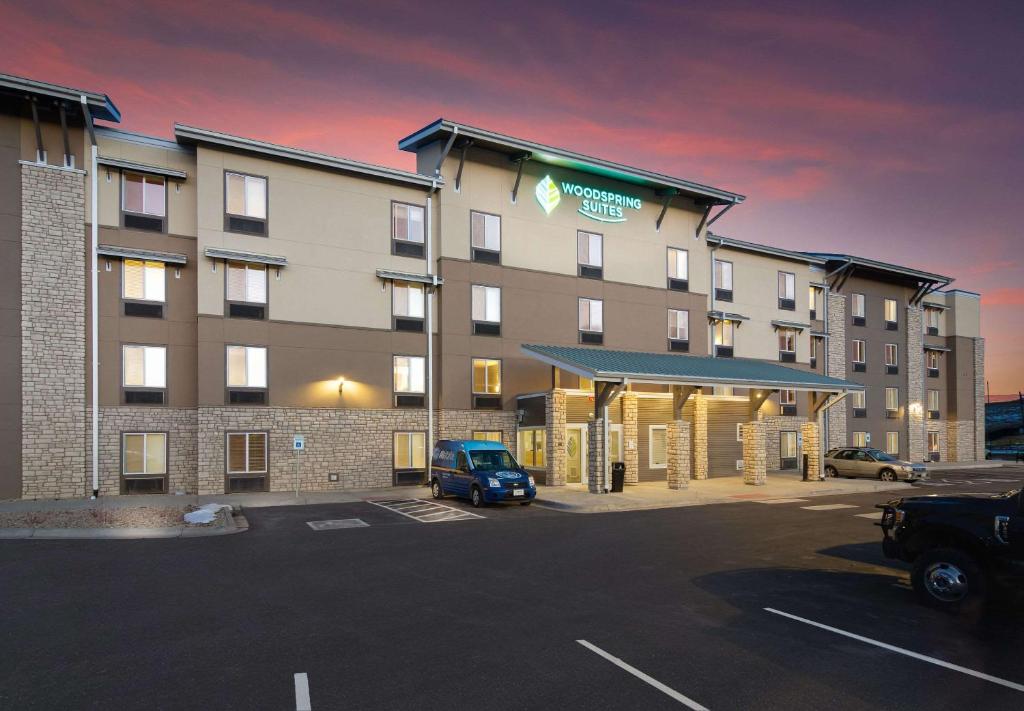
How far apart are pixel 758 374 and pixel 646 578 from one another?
71.1 ft

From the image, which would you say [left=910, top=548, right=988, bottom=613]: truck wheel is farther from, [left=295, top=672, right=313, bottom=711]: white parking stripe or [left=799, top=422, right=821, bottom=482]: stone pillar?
[left=799, top=422, right=821, bottom=482]: stone pillar

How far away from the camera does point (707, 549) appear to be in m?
14.3

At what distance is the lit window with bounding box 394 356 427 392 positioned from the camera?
28.4 meters

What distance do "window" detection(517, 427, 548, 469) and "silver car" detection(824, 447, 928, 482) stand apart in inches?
627

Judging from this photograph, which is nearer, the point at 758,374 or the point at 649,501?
the point at 649,501

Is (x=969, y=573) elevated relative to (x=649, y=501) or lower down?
elevated

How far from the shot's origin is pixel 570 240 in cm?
3222

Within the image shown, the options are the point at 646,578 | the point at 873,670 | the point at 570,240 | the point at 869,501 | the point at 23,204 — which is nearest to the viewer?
the point at 873,670

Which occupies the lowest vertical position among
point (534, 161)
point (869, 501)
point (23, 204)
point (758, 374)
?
point (869, 501)

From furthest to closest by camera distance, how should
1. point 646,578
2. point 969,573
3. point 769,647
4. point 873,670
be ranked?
point 646,578, point 969,573, point 769,647, point 873,670

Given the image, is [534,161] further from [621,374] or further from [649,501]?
[649,501]

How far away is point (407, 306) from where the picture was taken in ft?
94.1

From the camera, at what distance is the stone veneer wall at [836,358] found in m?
42.3

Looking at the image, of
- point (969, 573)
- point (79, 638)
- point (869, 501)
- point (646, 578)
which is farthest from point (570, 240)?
point (79, 638)
